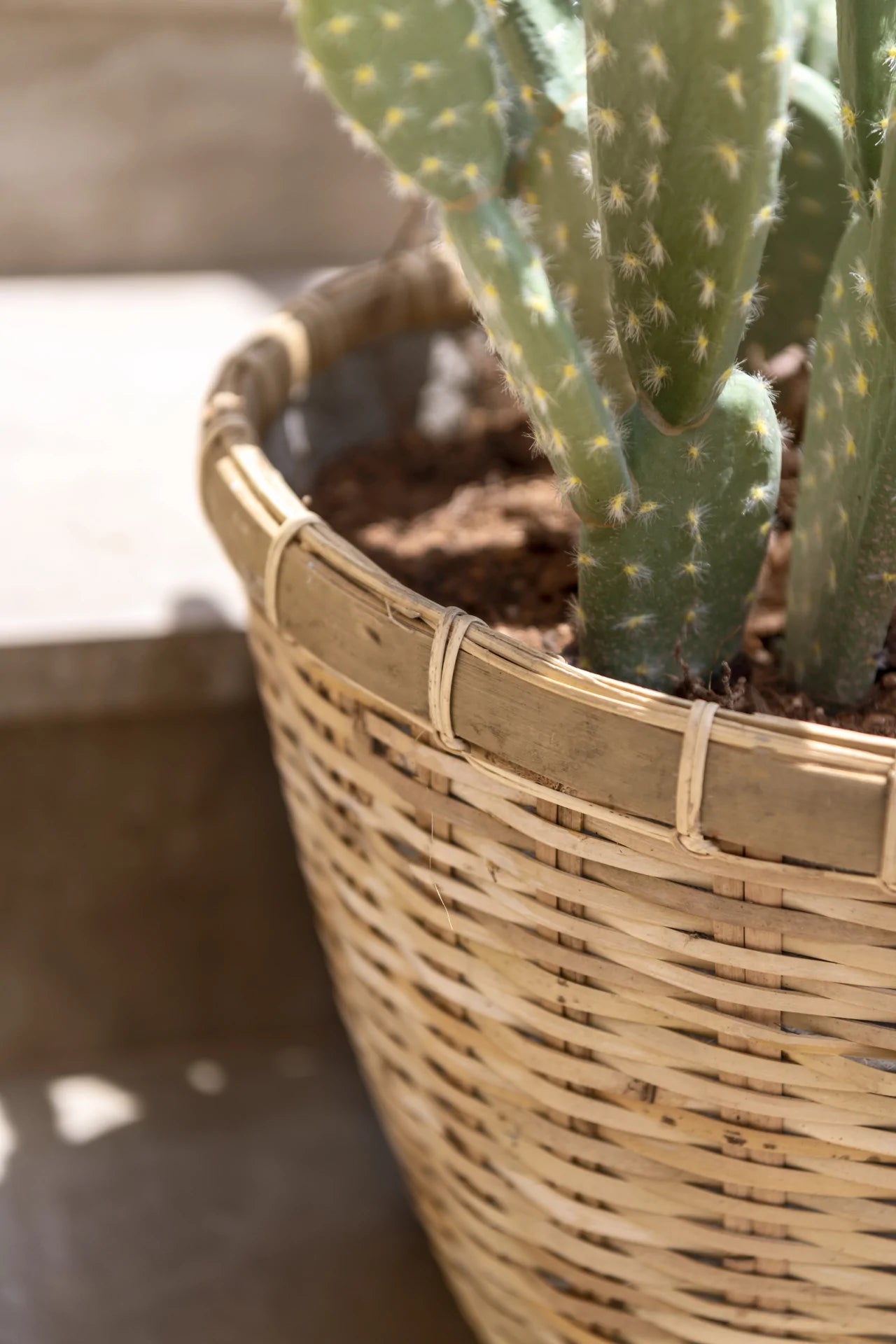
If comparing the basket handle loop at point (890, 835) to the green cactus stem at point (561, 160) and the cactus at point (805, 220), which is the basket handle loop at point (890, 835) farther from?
the cactus at point (805, 220)

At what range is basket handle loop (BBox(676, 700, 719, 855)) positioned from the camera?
0.47 m

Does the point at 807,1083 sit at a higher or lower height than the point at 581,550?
lower

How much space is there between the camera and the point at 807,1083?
0.52 metres

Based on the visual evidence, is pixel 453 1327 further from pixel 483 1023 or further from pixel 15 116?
pixel 15 116

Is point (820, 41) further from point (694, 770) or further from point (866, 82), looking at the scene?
point (694, 770)

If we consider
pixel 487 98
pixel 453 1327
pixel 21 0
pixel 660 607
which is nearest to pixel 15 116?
pixel 21 0

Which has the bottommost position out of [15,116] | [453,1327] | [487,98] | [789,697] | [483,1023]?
[453,1327]

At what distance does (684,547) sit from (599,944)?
0.61ft

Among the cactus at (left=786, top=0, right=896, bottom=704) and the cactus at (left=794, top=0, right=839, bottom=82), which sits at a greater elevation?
the cactus at (left=794, top=0, right=839, bottom=82)

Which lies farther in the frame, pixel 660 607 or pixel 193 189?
pixel 193 189

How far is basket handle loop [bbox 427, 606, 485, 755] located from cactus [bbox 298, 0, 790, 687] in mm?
84

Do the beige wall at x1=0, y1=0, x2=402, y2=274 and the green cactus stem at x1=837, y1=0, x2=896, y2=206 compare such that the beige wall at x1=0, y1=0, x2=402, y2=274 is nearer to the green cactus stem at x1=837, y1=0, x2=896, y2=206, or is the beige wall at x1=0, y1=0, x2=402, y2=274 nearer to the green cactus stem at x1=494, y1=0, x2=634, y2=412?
the green cactus stem at x1=494, y1=0, x2=634, y2=412

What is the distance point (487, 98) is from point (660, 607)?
0.79 feet

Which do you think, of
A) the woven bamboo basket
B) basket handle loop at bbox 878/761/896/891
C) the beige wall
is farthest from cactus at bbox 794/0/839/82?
the beige wall
